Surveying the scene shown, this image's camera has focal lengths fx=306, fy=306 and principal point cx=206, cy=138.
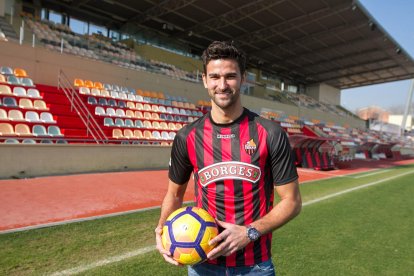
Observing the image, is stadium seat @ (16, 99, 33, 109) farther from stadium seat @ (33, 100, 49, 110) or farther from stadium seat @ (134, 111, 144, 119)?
stadium seat @ (134, 111, 144, 119)

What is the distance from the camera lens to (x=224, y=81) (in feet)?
5.99

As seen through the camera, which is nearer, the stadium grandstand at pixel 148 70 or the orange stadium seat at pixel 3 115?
the orange stadium seat at pixel 3 115

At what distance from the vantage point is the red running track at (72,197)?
210 inches

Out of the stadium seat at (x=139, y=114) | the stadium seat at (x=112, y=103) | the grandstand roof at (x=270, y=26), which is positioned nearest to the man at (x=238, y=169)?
the stadium seat at (x=139, y=114)

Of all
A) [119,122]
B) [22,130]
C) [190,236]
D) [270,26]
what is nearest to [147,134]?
[119,122]

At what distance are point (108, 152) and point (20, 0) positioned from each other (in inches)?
648

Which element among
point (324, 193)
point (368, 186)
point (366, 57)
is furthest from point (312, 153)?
point (366, 57)

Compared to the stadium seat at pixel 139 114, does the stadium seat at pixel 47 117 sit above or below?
below

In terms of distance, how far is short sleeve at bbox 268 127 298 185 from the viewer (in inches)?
70.9

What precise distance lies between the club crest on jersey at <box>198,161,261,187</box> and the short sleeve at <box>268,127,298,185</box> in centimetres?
11

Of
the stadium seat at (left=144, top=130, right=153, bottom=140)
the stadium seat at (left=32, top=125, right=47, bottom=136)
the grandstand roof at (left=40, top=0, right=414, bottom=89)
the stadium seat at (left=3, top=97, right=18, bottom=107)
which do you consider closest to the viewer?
the stadium seat at (left=32, top=125, right=47, bottom=136)

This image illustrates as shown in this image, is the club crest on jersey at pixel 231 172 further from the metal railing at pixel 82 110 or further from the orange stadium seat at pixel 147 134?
the orange stadium seat at pixel 147 134

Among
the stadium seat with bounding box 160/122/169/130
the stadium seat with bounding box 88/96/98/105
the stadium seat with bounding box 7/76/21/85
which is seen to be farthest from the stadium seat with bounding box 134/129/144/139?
the stadium seat with bounding box 7/76/21/85

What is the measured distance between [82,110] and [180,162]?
466 inches
